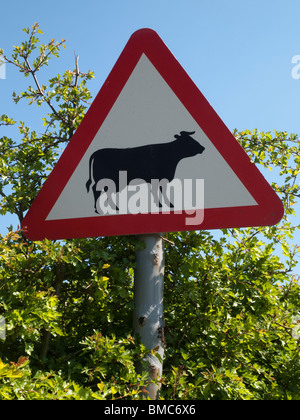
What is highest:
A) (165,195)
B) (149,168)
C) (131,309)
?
(149,168)

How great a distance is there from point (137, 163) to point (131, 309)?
0.84 m

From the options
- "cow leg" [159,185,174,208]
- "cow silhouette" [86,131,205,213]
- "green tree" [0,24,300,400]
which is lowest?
"green tree" [0,24,300,400]

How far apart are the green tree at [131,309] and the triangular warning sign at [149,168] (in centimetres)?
25

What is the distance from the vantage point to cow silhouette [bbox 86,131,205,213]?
1975mm

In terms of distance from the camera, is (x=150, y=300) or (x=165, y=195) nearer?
(x=165, y=195)

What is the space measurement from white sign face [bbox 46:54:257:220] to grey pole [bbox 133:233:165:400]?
29 centimetres

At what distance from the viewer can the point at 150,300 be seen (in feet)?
6.99

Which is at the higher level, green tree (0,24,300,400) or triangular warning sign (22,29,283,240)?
triangular warning sign (22,29,283,240)

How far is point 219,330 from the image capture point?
223 cm

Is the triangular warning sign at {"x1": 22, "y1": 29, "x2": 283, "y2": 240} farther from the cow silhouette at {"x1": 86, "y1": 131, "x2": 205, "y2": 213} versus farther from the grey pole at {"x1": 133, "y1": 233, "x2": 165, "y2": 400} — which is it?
the grey pole at {"x1": 133, "y1": 233, "x2": 165, "y2": 400}

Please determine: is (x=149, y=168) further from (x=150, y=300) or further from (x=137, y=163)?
(x=150, y=300)

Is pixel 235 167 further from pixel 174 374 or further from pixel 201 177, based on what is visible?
pixel 174 374

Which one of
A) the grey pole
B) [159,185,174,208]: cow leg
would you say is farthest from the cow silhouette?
the grey pole

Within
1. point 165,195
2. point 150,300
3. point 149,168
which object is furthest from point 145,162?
point 150,300
